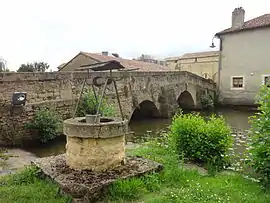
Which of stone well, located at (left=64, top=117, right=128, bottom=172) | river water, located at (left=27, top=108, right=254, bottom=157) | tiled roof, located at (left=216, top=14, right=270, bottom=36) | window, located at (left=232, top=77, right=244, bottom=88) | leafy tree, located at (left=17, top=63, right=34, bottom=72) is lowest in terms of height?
river water, located at (left=27, top=108, right=254, bottom=157)

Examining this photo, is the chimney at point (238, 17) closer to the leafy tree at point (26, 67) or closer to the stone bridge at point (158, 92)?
the stone bridge at point (158, 92)

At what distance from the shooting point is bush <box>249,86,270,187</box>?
4.34m

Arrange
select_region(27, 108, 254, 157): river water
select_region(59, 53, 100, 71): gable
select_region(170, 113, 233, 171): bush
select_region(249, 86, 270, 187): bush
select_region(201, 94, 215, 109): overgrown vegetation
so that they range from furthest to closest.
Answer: select_region(59, 53, 100, 71): gable → select_region(201, 94, 215, 109): overgrown vegetation → select_region(27, 108, 254, 157): river water → select_region(170, 113, 233, 171): bush → select_region(249, 86, 270, 187): bush

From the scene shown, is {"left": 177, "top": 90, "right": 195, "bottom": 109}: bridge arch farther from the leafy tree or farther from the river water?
the leafy tree

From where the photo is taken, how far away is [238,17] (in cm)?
2031

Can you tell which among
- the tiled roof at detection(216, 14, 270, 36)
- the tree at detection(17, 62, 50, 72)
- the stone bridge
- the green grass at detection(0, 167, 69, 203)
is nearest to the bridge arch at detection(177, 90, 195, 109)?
the stone bridge

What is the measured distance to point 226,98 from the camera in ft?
68.6

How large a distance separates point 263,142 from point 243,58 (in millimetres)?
16995

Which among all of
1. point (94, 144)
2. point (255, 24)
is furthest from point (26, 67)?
point (94, 144)

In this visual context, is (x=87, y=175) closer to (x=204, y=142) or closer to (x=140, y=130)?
(x=204, y=142)

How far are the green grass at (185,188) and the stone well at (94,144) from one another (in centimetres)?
51

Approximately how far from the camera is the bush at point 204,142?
5516mm

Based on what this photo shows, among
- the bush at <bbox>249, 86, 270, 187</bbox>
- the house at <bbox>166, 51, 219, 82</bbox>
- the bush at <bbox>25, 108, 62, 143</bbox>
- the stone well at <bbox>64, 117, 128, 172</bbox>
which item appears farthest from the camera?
the house at <bbox>166, 51, 219, 82</bbox>

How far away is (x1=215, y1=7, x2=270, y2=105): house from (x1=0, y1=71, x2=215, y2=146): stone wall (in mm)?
7165
